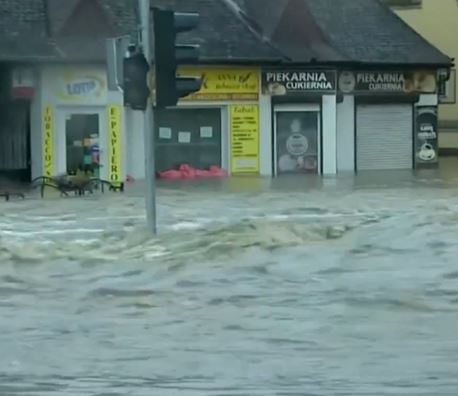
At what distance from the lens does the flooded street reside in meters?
9.51

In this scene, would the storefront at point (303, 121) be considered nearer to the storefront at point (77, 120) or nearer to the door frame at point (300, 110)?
the door frame at point (300, 110)

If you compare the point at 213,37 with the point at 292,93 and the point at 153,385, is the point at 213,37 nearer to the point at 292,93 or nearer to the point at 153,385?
the point at 292,93

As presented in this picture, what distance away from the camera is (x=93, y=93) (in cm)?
3778

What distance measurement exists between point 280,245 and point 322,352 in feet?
25.6

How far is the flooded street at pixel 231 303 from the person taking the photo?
951 cm

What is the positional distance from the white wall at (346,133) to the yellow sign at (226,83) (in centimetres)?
347

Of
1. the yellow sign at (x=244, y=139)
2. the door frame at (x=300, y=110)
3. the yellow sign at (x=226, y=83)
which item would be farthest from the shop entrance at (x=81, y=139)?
the door frame at (x=300, y=110)

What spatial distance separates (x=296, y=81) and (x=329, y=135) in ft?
6.51

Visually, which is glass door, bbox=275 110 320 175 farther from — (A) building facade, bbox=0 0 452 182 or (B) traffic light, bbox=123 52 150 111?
(B) traffic light, bbox=123 52 150 111

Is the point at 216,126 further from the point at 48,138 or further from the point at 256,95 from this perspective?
Result: the point at 48,138

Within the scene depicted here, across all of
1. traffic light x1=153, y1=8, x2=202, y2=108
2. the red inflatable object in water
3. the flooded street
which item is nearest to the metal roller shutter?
the red inflatable object in water

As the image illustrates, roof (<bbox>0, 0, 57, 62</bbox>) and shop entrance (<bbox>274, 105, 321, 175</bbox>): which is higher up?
roof (<bbox>0, 0, 57, 62</bbox>)

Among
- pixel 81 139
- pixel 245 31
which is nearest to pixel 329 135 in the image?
pixel 245 31

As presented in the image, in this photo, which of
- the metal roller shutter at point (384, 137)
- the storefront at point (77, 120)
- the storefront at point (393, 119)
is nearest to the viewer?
the storefront at point (77, 120)
